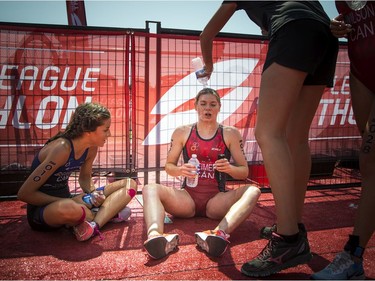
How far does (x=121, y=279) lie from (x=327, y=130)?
3842mm

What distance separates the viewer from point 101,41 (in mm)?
3820

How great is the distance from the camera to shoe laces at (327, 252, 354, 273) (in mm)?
1735

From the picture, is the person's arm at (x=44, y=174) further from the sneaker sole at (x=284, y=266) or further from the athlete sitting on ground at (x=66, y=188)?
the sneaker sole at (x=284, y=266)

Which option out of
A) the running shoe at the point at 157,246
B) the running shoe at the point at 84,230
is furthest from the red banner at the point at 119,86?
the running shoe at the point at 157,246

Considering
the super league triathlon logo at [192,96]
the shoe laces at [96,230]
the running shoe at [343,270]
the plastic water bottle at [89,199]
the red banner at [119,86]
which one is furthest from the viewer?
the super league triathlon logo at [192,96]

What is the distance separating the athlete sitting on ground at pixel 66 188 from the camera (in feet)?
8.38

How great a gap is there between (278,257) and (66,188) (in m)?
2.02

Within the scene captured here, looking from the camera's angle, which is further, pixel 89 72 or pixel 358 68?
pixel 89 72

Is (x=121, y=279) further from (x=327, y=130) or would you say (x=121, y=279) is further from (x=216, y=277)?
(x=327, y=130)

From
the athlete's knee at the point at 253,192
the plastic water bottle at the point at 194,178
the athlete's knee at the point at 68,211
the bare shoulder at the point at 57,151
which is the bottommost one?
the athlete's knee at the point at 68,211

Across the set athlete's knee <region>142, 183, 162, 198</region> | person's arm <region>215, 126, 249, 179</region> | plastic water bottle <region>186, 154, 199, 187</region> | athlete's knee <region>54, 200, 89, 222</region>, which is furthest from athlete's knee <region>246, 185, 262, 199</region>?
athlete's knee <region>54, 200, 89, 222</region>

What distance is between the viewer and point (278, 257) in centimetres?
178

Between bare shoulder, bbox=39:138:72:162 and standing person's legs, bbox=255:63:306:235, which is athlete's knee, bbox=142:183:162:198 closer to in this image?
bare shoulder, bbox=39:138:72:162

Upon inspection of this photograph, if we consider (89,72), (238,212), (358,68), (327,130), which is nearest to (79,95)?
(89,72)
